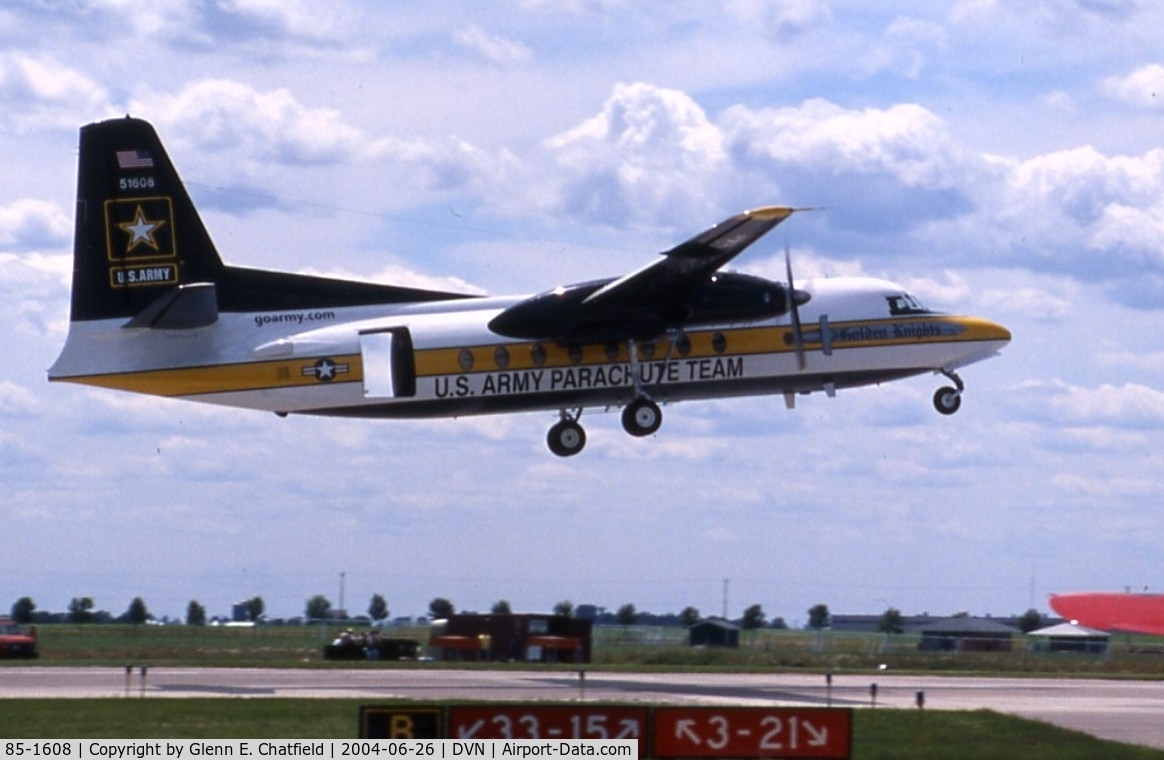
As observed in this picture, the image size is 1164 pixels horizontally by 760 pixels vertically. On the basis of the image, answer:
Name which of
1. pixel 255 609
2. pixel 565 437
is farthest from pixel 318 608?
pixel 565 437

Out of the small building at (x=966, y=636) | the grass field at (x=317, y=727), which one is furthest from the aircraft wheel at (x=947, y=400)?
the small building at (x=966, y=636)

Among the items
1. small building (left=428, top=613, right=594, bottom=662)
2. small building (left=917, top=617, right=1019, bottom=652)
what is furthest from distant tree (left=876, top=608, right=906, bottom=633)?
small building (left=428, top=613, right=594, bottom=662)

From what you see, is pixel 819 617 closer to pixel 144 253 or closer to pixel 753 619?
pixel 753 619

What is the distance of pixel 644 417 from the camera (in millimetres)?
40281

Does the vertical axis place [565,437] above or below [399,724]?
above

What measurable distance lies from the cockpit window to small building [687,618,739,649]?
26.0 m

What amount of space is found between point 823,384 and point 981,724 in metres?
12.6

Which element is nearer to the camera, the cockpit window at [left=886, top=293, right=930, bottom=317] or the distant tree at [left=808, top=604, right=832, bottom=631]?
the cockpit window at [left=886, top=293, right=930, bottom=317]

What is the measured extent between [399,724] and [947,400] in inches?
1079

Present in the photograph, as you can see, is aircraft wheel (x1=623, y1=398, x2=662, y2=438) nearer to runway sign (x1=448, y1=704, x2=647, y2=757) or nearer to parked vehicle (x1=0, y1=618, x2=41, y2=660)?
runway sign (x1=448, y1=704, x2=647, y2=757)

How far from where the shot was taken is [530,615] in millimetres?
53125

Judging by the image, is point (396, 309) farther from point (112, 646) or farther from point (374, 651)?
point (112, 646)

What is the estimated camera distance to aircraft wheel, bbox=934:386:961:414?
141ft

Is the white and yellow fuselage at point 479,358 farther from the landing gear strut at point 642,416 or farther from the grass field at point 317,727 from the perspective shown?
the grass field at point 317,727
